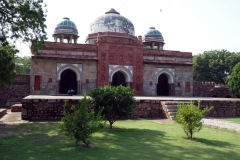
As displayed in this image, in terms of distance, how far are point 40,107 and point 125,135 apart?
13.8 ft

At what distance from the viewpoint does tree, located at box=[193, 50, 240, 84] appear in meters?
26.6

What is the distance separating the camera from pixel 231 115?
11.9m

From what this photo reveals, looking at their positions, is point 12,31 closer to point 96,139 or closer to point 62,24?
point 96,139

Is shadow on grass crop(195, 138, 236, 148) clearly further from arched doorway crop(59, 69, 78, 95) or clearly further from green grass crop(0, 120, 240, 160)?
arched doorway crop(59, 69, 78, 95)

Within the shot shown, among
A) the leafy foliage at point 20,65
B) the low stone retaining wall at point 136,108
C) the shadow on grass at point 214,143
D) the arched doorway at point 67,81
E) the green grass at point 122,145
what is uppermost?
the leafy foliage at point 20,65

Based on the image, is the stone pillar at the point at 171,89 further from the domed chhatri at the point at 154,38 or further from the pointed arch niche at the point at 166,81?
the domed chhatri at the point at 154,38

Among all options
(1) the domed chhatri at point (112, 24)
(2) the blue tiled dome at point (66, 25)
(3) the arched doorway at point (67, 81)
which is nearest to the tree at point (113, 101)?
(3) the arched doorway at point (67, 81)

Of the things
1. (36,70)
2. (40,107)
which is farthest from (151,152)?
(36,70)

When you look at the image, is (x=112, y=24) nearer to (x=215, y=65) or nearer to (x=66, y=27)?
(x=66, y=27)

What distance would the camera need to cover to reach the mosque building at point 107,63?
15641 millimetres

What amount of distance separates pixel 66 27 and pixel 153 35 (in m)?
8.10

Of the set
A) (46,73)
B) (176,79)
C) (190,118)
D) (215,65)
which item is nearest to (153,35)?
(176,79)

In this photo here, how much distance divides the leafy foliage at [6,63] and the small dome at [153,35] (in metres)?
15.7

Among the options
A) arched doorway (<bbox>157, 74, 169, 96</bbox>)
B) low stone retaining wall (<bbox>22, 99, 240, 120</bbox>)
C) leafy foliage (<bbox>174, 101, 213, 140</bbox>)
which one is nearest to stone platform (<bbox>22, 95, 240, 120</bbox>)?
low stone retaining wall (<bbox>22, 99, 240, 120</bbox>)
